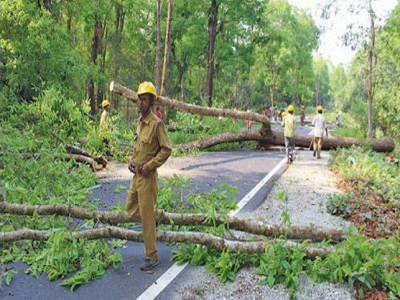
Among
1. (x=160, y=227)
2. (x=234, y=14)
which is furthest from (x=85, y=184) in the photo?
(x=234, y=14)

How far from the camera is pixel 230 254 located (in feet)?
17.2

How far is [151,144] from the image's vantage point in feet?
16.8

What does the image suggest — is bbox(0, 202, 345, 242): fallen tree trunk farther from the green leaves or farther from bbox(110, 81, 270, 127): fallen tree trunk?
bbox(110, 81, 270, 127): fallen tree trunk

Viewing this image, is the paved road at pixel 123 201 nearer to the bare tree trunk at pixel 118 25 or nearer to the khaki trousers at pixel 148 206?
the khaki trousers at pixel 148 206

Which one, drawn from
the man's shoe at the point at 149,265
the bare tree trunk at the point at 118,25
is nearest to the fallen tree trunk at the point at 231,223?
the man's shoe at the point at 149,265

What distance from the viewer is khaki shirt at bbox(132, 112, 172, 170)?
507 centimetres

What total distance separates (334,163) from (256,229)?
28.2ft

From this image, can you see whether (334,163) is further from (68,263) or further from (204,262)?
(68,263)

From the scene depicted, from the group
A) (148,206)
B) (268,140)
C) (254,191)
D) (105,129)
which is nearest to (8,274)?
(148,206)

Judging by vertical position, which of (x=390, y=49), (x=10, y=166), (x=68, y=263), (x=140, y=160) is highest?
(x=390, y=49)

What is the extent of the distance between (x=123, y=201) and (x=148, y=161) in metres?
3.52

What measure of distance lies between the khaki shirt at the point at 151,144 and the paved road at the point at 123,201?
1358mm

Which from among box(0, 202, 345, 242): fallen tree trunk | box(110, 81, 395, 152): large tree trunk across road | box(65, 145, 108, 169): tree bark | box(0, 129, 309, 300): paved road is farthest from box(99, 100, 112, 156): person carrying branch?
box(0, 202, 345, 242): fallen tree trunk

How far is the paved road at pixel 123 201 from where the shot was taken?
463cm
